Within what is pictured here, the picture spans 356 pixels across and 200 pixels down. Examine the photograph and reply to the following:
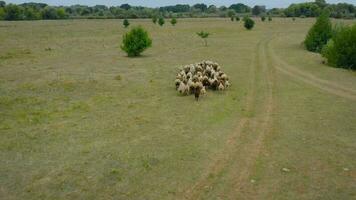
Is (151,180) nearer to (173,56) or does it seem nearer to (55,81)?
(55,81)

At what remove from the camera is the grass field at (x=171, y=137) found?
11242mm

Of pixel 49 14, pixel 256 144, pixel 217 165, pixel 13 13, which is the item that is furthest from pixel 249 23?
pixel 49 14

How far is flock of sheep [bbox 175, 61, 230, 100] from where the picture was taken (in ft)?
73.1

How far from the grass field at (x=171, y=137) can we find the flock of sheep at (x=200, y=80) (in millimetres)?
562

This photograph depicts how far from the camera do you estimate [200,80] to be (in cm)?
2322

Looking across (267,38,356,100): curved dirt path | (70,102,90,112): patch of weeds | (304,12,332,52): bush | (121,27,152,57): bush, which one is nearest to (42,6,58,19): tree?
(121,27,152,57): bush

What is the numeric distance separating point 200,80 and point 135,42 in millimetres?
17950

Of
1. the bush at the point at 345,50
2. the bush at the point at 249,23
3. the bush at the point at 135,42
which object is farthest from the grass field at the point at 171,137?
the bush at the point at 249,23

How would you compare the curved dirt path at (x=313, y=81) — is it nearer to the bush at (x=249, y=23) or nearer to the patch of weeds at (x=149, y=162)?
the patch of weeds at (x=149, y=162)

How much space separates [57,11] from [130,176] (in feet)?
438

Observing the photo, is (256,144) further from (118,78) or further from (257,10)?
(257,10)

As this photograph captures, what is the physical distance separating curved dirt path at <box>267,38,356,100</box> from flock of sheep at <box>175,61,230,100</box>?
5725 millimetres

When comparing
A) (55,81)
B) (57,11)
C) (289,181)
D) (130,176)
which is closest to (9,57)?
(55,81)

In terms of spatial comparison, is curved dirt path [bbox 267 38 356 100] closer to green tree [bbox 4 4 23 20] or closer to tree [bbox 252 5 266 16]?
green tree [bbox 4 4 23 20]
